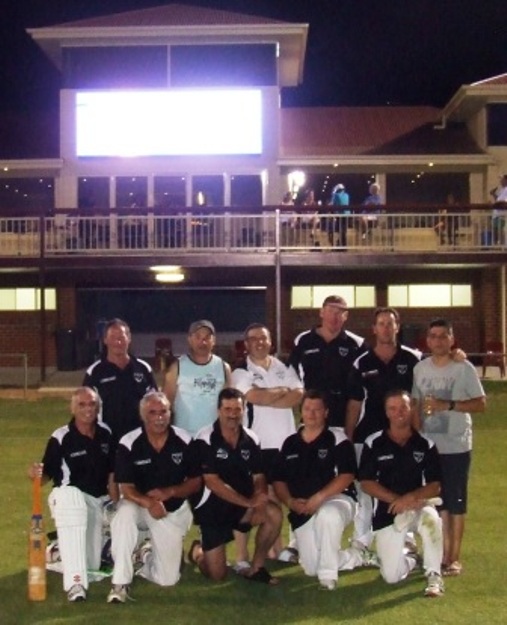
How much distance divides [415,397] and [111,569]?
239 centimetres

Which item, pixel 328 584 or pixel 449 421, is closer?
pixel 328 584

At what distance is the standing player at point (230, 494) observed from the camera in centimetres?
702

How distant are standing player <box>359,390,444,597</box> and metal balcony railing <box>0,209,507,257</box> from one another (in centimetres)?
1478

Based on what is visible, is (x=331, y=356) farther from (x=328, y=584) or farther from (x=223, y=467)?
(x=328, y=584)

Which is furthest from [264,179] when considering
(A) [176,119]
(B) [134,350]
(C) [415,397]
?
(C) [415,397]

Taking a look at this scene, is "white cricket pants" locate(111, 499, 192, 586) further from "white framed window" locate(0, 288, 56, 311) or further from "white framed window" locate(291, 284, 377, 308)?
"white framed window" locate(0, 288, 56, 311)

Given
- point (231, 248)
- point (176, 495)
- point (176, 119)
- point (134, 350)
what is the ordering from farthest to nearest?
point (134, 350), point (176, 119), point (231, 248), point (176, 495)

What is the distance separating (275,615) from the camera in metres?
6.26

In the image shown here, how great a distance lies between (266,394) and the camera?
7.45 metres

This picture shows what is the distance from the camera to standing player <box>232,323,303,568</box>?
7457 mm

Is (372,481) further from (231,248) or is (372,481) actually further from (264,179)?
(264,179)

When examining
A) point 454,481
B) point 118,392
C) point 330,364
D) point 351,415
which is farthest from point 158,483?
point 454,481

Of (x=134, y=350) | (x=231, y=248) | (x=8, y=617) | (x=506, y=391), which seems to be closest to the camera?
(x=8, y=617)

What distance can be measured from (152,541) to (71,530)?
553 mm
